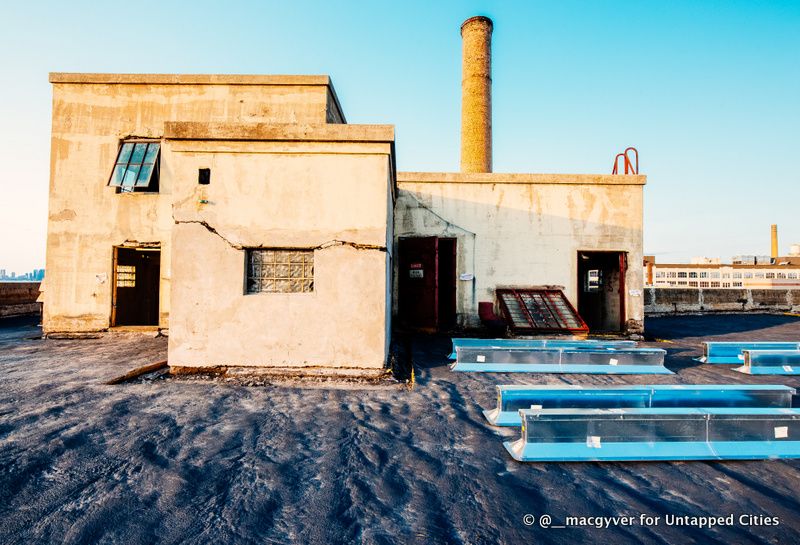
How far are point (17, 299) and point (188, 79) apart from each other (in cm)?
1128

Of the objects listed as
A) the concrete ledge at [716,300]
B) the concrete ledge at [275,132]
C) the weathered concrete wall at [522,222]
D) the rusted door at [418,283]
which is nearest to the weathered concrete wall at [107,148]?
the weathered concrete wall at [522,222]

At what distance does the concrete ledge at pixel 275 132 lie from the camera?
5855 millimetres

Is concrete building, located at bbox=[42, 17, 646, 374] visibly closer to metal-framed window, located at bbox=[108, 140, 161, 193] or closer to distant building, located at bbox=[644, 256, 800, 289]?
metal-framed window, located at bbox=[108, 140, 161, 193]

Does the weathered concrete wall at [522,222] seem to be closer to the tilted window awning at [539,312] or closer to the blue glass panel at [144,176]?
the tilted window awning at [539,312]

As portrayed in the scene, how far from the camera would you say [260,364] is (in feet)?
19.2

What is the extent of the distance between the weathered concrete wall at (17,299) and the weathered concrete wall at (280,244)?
1245 centimetres

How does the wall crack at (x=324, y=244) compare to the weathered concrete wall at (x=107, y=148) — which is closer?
the wall crack at (x=324, y=244)

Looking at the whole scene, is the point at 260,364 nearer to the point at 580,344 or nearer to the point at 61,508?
the point at 61,508

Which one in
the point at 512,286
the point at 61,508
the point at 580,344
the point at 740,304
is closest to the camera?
the point at 61,508

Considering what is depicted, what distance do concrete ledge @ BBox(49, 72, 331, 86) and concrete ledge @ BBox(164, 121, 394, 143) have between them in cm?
438

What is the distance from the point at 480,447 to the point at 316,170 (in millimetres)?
4521

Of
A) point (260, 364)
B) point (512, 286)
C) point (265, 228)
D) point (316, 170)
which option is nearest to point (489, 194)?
point (512, 286)

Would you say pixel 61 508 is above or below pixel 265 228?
below

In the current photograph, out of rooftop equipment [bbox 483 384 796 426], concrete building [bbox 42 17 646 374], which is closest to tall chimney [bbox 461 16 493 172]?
concrete building [bbox 42 17 646 374]
